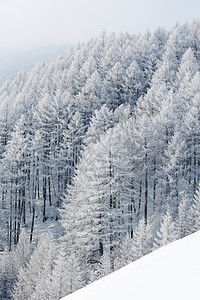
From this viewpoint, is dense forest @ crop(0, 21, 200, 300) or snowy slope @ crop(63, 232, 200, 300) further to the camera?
dense forest @ crop(0, 21, 200, 300)

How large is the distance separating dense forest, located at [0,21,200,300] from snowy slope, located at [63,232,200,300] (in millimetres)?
13663

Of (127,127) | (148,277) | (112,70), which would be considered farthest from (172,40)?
(148,277)

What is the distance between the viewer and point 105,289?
16.0ft

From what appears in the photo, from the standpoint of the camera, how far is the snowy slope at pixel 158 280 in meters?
4.23

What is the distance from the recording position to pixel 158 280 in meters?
4.64

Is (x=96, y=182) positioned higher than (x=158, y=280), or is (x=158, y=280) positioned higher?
(x=158, y=280)

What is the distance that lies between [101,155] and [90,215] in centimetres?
545

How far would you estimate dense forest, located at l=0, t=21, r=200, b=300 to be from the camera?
2127 centimetres

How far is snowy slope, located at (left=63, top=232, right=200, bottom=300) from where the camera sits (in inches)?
166

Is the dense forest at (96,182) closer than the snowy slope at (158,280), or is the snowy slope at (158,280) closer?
the snowy slope at (158,280)

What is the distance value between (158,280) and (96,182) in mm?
20552

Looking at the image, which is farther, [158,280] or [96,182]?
[96,182]

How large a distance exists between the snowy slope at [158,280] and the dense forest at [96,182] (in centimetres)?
1366

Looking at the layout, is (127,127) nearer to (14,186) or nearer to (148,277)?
(14,186)
